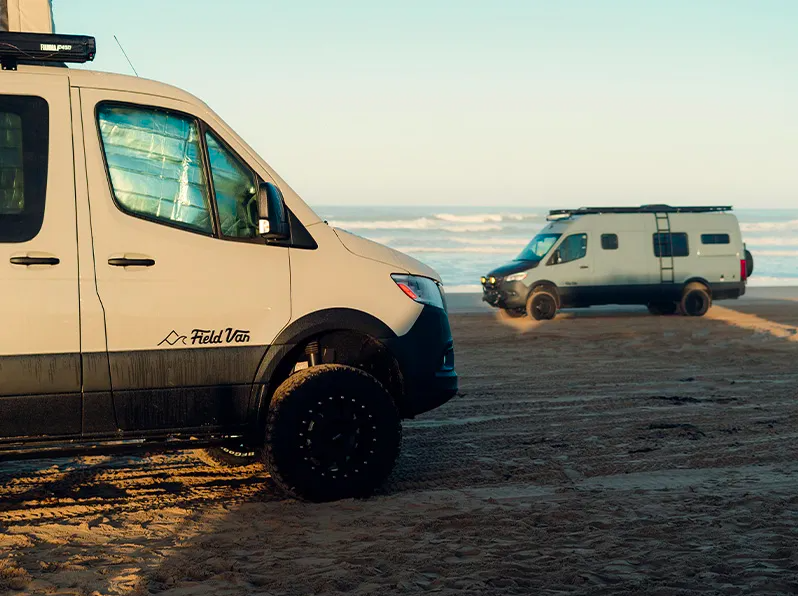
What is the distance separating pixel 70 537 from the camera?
562 cm

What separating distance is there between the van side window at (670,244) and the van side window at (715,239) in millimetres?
400

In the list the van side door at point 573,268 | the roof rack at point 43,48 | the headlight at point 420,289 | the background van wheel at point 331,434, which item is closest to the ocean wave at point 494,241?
the van side door at point 573,268

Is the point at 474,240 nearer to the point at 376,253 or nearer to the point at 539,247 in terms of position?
the point at 539,247

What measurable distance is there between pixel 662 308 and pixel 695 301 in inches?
33.7

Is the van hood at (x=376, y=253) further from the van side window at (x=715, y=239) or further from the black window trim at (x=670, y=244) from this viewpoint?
the van side window at (x=715, y=239)

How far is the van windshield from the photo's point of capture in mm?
21109

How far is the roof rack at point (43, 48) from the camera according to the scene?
5711 millimetres

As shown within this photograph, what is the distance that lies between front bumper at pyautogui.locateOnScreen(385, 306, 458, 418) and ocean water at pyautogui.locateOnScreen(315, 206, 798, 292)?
2359cm

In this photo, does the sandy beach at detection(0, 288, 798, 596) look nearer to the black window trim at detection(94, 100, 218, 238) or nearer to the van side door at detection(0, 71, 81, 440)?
the van side door at detection(0, 71, 81, 440)

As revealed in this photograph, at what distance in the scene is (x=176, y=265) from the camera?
594cm

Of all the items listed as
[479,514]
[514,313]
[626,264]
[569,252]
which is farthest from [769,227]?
[479,514]

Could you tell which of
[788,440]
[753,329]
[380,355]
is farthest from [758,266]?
[380,355]

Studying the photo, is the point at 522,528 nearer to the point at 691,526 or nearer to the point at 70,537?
the point at 691,526

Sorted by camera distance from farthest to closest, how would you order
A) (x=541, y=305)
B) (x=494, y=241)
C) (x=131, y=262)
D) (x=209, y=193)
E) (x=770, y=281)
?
(x=494, y=241), (x=770, y=281), (x=541, y=305), (x=209, y=193), (x=131, y=262)
